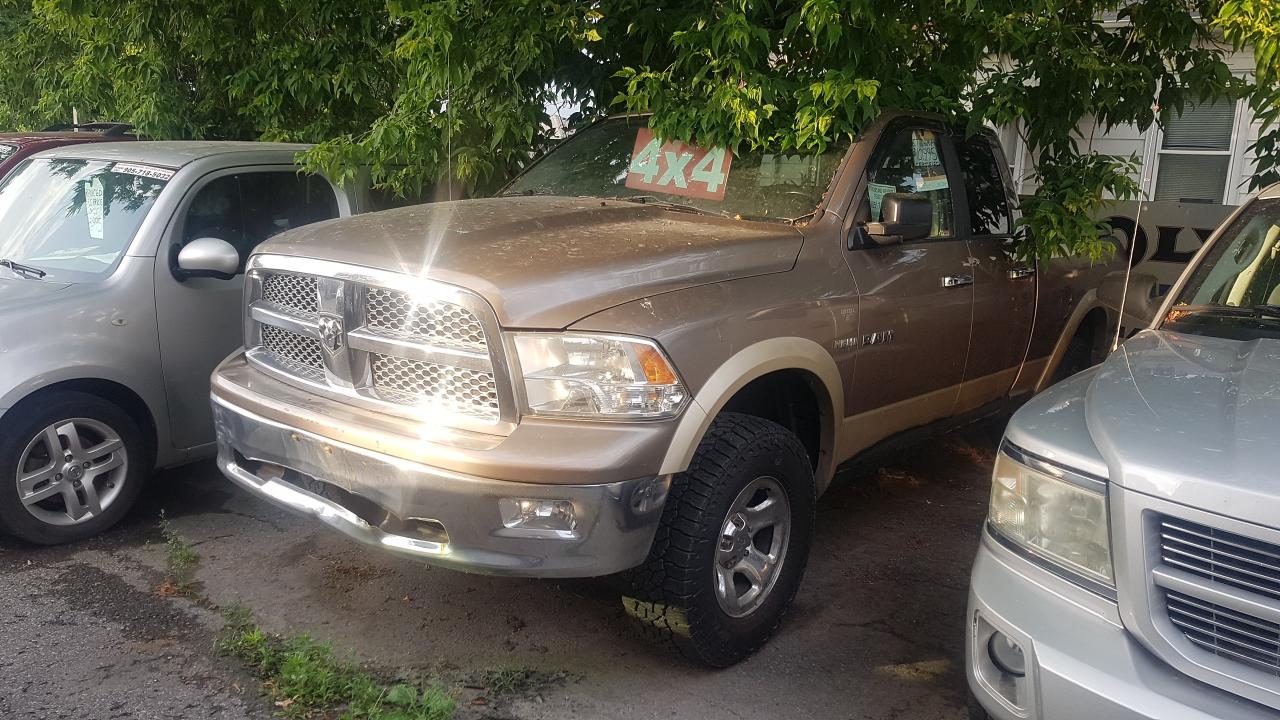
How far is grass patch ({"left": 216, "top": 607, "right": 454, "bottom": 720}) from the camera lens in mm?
3080

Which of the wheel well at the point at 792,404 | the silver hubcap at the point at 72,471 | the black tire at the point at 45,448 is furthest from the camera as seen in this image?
the silver hubcap at the point at 72,471

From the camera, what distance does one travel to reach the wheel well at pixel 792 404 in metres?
3.76

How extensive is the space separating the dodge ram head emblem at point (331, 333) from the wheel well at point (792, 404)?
1388 mm

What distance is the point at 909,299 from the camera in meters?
4.19

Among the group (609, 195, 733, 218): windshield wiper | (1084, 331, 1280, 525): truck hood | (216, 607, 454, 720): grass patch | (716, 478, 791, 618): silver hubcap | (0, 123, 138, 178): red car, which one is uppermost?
(0, 123, 138, 178): red car

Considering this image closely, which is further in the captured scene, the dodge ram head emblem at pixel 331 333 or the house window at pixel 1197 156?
the house window at pixel 1197 156

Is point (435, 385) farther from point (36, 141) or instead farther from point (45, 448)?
point (36, 141)

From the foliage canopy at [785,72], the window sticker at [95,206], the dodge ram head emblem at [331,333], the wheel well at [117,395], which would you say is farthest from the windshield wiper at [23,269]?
the dodge ram head emblem at [331,333]

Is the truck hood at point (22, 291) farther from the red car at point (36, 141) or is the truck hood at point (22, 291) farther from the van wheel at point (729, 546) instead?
the van wheel at point (729, 546)

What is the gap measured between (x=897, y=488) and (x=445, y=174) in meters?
2.98

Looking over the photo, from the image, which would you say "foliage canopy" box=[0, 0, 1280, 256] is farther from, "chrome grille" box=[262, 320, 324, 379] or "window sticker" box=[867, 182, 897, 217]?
"chrome grille" box=[262, 320, 324, 379]

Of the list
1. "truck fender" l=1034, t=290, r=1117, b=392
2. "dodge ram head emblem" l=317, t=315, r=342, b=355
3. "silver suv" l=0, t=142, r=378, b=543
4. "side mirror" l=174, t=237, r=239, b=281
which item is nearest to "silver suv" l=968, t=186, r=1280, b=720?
"dodge ram head emblem" l=317, t=315, r=342, b=355

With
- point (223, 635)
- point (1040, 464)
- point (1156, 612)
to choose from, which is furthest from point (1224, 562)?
point (223, 635)

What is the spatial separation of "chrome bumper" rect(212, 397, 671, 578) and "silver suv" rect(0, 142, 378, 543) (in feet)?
5.54
